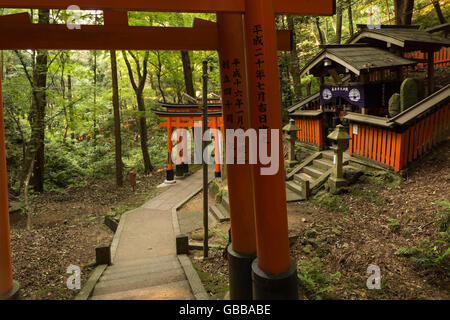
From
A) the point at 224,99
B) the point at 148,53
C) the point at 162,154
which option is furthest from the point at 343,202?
the point at 162,154

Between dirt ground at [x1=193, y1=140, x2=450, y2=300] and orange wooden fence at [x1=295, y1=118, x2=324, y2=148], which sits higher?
orange wooden fence at [x1=295, y1=118, x2=324, y2=148]

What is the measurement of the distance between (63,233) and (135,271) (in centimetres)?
448

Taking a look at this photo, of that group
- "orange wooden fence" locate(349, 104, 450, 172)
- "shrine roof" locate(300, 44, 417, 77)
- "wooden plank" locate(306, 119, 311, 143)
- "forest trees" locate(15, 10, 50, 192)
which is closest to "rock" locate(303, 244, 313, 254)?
"orange wooden fence" locate(349, 104, 450, 172)

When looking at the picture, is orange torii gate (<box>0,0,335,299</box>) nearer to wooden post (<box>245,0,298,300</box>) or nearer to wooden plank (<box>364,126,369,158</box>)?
wooden post (<box>245,0,298,300</box>)

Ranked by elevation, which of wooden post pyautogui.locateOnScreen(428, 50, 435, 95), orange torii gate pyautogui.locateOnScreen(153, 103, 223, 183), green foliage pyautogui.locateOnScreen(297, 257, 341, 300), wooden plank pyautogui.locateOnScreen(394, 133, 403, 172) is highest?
wooden post pyautogui.locateOnScreen(428, 50, 435, 95)

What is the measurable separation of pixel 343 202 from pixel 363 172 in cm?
139

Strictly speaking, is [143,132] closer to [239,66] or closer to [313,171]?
[313,171]

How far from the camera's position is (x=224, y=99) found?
15.5 ft

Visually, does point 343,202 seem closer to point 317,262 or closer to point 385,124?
point 385,124

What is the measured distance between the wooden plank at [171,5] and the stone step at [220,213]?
7353 millimetres

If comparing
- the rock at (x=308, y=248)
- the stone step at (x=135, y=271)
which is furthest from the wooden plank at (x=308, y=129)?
the stone step at (x=135, y=271)

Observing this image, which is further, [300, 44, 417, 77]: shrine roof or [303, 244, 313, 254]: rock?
[300, 44, 417, 77]: shrine roof

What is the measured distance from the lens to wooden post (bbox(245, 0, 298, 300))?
356 centimetres

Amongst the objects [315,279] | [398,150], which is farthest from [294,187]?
[315,279]
